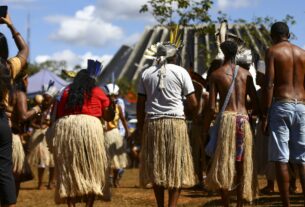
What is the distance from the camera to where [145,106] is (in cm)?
826

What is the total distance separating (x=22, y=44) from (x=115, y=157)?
7.49 m

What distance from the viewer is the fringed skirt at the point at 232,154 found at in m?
8.09

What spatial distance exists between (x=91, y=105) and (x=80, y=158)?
639mm

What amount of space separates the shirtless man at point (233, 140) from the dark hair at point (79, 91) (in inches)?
58.2

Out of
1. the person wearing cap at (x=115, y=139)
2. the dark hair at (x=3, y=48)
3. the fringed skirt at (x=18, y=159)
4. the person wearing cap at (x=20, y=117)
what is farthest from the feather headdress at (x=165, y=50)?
the person wearing cap at (x=115, y=139)

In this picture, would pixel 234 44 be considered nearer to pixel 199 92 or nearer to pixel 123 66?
pixel 199 92

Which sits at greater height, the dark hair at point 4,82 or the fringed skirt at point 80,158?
the dark hair at point 4,82

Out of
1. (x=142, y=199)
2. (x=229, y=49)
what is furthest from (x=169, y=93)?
(x=142, y=199)

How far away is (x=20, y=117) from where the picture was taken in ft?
24.7

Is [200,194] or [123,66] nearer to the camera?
[200,194]

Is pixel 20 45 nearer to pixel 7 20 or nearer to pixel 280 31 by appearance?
pixel 7 20

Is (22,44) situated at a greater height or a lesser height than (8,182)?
greater

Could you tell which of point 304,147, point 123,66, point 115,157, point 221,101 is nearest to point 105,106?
point 221,101

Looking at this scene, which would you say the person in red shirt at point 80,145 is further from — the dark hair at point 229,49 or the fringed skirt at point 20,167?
the dark hair at point 229,49
